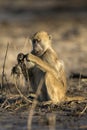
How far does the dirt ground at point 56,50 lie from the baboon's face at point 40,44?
0.20 m

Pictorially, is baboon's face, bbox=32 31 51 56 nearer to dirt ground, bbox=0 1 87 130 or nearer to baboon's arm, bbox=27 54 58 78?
dirt ground, bbox=0 1 87 130

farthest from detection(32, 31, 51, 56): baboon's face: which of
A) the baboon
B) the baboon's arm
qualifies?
the baboon's arm

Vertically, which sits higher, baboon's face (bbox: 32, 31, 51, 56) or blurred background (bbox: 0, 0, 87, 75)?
blurred background (bbox: 0, 0, 87, 75)

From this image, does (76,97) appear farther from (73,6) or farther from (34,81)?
(73,6)

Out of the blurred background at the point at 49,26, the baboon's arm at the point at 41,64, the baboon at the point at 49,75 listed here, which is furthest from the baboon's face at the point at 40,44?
the baboon's arm at the point at 41,64

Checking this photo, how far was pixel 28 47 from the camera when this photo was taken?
65.7 ft

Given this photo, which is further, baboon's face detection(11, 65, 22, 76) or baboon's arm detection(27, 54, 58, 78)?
baboon's face detection(11, 65, 22, 76)

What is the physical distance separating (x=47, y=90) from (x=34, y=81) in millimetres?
336

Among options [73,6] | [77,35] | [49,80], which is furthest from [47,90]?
[73,6]

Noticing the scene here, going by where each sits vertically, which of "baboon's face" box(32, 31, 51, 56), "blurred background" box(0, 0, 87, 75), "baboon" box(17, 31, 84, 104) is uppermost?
"blurred background" box(0, 0, 87, 75)

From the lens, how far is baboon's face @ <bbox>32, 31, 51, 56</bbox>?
12.9 meters

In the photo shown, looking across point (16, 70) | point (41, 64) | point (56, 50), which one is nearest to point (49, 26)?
point (56, 50)

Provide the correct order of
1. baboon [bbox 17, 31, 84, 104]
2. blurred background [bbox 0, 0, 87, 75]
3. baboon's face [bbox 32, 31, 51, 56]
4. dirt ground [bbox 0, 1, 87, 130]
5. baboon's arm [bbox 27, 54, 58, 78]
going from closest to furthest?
1. dirt ground [bbox 0, 1, 87, 130]
2. baboon's arm [bbox 27, 54, 58, 78]
3. baboon [bbox 17, 31, 84, 104]
4. baboon's face [bbox 32, 31, 51, 56]
5. blurred background [bbox 0, 0, 87, 75]

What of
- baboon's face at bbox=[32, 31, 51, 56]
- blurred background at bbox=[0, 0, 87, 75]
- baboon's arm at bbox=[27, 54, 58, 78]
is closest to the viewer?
baboon's arm at bbox=[27, 54, 58, 78]
